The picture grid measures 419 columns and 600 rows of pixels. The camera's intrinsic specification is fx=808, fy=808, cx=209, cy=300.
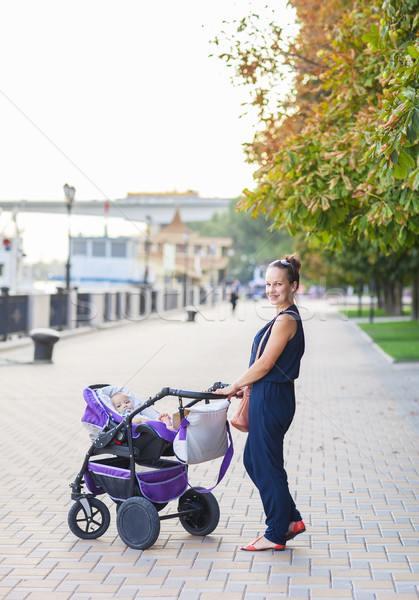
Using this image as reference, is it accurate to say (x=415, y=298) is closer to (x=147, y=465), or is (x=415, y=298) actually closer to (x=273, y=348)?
(x=147, y=465)

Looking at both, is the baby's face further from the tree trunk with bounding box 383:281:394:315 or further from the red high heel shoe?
the tree trunk with bounding box 383:281:394:315

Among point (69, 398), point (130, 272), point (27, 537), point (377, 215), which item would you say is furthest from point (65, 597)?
point (130, 272)

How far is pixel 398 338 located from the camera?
23.6 m

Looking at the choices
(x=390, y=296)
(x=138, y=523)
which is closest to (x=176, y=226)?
(x=390, y=296)

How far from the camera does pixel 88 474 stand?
205 inches

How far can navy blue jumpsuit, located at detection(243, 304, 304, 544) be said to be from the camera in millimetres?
4717

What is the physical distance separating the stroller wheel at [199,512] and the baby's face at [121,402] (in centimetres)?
69

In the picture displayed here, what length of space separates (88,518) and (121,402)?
761 millimetres

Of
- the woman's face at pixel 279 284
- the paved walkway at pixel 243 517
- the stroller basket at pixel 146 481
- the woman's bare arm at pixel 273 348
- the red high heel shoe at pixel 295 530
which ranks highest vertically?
the woman's face at pixel 279 284

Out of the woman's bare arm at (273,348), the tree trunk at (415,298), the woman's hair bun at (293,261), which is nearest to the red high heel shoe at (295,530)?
the woman's bare arm at (273,348)

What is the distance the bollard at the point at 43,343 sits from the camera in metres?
16.3

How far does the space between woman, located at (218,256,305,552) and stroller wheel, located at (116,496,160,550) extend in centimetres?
58

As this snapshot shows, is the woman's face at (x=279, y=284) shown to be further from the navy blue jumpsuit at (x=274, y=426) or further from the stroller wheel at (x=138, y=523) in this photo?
the stroller wheel at (x=138, y=523)

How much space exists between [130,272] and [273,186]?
5795 centimetres
